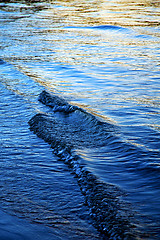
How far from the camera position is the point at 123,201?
12.8 feet

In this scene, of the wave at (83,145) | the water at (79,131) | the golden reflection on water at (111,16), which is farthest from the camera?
the golden reflection on water at (111,16)

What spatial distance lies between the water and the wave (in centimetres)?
4

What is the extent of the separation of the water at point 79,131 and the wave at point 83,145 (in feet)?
0.12

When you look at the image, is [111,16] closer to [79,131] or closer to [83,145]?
[79,131]

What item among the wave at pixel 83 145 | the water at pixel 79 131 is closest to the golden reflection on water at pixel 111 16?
the water at pixel 79 131

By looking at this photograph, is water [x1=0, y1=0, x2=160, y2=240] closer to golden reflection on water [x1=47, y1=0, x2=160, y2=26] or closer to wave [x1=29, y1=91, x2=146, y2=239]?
wave [x1=29, y1=91, x2=146, y2=239]

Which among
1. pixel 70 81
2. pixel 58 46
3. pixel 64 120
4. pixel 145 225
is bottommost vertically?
pixel 145 225

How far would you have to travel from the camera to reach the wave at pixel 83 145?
3527mm

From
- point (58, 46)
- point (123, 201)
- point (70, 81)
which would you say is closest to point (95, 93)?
point (70, 81)

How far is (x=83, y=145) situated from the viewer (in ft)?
18.0

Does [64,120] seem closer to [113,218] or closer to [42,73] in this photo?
[113,218]

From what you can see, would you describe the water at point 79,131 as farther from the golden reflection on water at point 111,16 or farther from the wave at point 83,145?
the golden reflection on water at point 111,16

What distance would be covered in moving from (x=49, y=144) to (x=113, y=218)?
7.83ft

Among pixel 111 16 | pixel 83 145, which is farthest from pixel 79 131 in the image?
pixel 111 16
